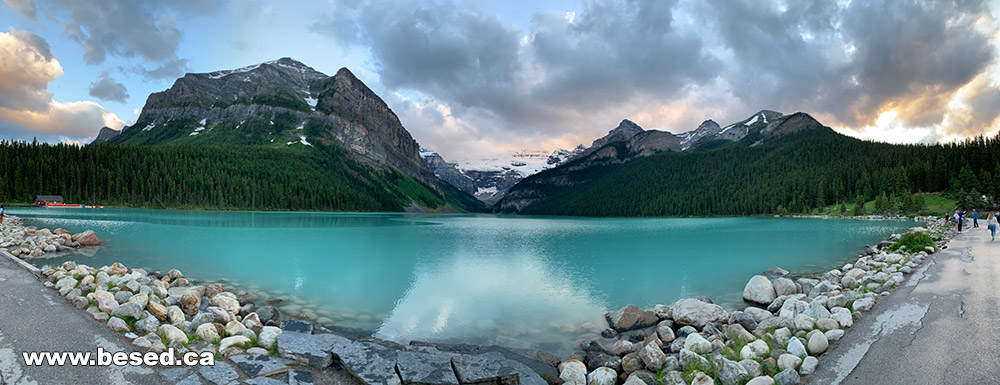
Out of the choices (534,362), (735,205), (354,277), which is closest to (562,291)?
(534,362)

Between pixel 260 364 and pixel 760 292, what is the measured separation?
17284 mm

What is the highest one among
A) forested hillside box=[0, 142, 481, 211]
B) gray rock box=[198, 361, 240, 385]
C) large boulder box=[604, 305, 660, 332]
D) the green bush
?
forested hillside box=[0, 142, 481, 211]

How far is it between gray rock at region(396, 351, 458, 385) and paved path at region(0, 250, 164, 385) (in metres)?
4.06

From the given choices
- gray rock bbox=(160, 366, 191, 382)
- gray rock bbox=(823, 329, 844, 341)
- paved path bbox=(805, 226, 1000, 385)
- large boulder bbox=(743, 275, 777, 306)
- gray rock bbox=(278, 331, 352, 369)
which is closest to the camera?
paved path bbox=(805, 226, 1000, 385)

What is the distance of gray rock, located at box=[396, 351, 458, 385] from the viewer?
26.2ft

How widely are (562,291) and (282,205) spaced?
152739 millimetres

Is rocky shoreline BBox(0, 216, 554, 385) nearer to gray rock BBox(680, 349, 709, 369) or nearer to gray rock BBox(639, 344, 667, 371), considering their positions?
gray rock BBox(639, 344, 667, 371)

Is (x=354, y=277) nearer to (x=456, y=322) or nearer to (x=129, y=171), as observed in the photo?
(x=456, y=322)

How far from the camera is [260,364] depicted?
8.30m

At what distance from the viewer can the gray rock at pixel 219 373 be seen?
7312 millimetres

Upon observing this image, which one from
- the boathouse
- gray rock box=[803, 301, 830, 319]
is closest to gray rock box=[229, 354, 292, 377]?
gray rock box=[803, 301, 830, 319]

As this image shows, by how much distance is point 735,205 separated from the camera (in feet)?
542

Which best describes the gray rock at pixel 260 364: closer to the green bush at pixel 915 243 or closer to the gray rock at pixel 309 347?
the gray rock at pixel 309 347

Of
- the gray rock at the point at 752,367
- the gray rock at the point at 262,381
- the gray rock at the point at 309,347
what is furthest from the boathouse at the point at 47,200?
the gray rock at the point at 752,367
